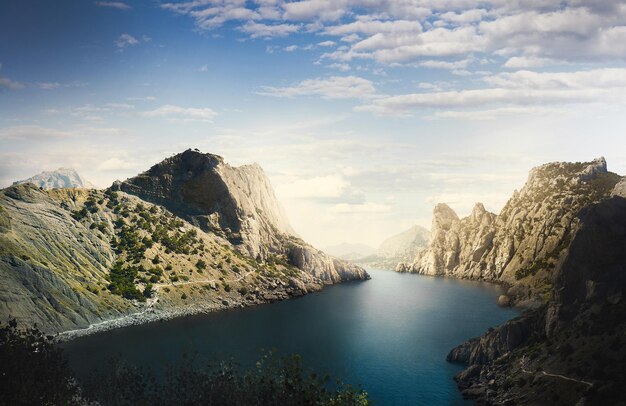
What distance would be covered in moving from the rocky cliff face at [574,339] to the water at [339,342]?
10.2m

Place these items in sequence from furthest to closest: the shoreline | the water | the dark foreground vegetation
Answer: the shoreline → the water → the dark foreground vegetation

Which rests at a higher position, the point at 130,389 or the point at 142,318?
the point at 130,389

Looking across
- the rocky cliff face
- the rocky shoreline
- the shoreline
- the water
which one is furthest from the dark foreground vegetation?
the rocky shoreline

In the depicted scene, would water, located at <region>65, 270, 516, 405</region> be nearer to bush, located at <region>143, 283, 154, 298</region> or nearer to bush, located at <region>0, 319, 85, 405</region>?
bush, located at <region>143, 283, 154, 298</region>

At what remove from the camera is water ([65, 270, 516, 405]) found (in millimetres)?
108125

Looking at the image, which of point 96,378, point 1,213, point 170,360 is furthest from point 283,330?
point 1,213

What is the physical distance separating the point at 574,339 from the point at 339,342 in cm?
7146

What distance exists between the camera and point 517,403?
85.3 metres

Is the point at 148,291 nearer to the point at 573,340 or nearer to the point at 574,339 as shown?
the point at 573,340

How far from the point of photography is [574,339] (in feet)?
298

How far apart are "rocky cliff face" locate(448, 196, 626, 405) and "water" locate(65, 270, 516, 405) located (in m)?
10.2

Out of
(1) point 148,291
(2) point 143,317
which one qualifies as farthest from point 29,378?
(1) point 148,291

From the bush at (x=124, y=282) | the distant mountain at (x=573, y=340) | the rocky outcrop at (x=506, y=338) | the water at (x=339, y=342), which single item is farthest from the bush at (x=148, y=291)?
the rocky outcrop at (x=506, y=338)

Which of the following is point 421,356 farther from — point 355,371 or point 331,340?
point 331,340
